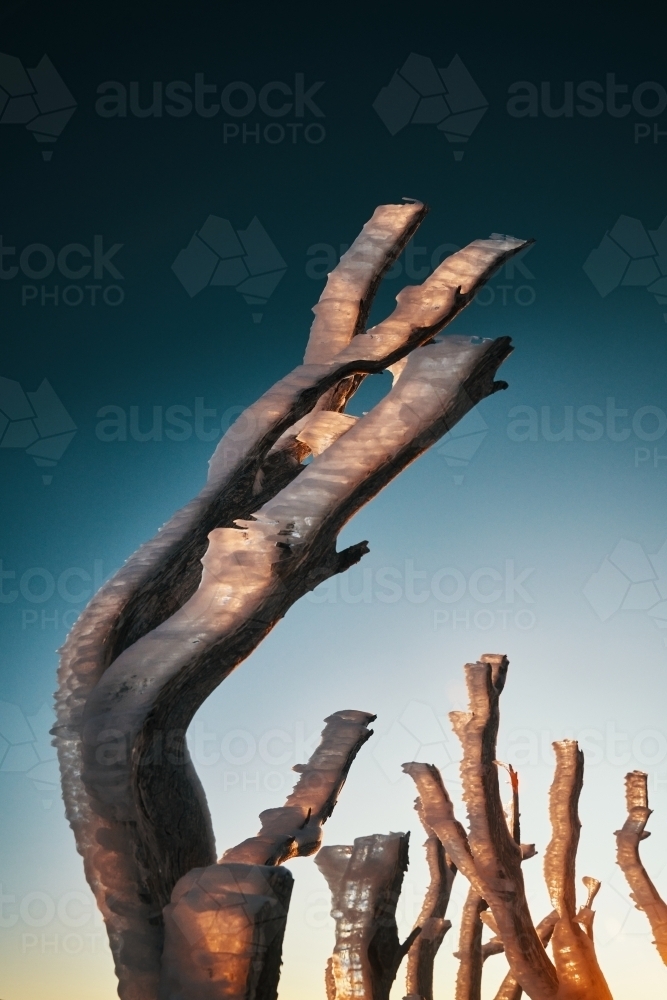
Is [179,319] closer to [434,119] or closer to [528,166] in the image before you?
[434,119]

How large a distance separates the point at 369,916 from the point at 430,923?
4638mm

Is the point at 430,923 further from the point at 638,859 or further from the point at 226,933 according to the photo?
the point at 226,933

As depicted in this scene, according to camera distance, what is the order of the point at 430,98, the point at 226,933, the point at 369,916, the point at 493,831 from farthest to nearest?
the point at 430,98
the point at 493,831
the point at 369,916
the point at 226,933

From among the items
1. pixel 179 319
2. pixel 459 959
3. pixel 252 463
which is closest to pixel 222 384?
pixel 179 319

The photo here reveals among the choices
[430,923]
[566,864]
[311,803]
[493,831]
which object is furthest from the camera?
[430,923]

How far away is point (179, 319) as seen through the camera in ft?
25.4

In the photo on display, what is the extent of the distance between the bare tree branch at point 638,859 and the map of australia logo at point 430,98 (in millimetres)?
5238

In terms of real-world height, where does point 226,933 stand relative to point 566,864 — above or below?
below

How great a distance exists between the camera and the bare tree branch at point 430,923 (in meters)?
6.94

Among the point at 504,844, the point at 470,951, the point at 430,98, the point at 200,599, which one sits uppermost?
the point at 430,98

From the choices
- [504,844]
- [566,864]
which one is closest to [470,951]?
[566,864]

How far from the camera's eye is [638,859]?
7.60 m

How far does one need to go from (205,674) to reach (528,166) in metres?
7.34

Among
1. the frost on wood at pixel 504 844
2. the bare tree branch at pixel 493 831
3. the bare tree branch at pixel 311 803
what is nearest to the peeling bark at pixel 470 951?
the frost on wood at pixel 504 844
